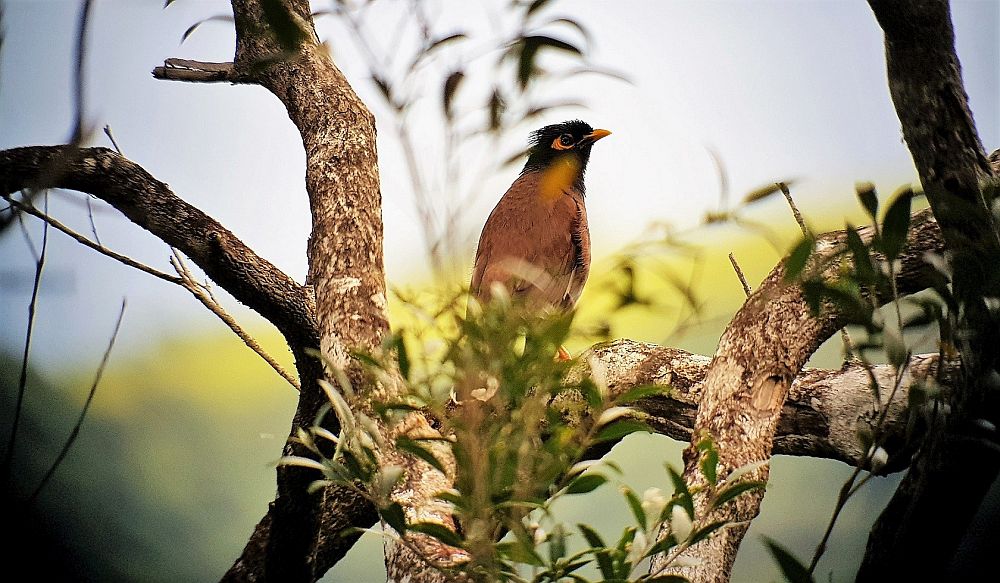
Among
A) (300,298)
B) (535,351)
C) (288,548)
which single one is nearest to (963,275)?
(535,351)

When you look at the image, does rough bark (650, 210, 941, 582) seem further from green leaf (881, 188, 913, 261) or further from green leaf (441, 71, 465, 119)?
green leaf (441, 71, 465, 119)

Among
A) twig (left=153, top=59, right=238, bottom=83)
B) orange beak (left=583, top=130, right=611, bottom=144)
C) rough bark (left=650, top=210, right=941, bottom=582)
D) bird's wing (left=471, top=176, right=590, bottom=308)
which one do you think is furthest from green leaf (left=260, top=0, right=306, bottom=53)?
orange beak (left=583, top=130, right=611, bottom=144)

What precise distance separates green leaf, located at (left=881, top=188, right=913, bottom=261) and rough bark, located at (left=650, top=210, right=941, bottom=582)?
1.30 ft

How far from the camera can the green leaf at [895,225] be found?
0.67m

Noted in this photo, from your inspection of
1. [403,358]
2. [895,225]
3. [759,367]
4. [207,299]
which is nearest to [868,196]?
[895,225]

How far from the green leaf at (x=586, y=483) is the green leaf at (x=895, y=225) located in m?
0.29

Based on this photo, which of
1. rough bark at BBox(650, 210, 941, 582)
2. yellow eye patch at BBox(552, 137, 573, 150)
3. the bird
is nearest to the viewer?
rough bark at BBox(650, 210, 941, 582)

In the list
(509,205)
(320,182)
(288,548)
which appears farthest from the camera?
(509,205)

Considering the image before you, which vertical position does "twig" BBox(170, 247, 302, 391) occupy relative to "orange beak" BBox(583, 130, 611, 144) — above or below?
below

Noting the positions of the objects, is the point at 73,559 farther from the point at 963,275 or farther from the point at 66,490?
the point at 963,275

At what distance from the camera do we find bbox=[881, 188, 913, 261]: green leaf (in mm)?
669

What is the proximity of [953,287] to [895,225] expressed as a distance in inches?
4.9

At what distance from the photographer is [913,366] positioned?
1.32m

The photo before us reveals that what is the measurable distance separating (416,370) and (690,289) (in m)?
0.24
